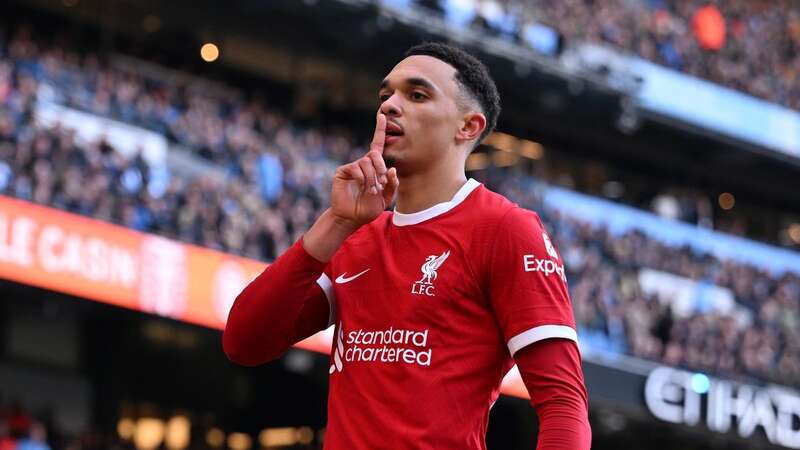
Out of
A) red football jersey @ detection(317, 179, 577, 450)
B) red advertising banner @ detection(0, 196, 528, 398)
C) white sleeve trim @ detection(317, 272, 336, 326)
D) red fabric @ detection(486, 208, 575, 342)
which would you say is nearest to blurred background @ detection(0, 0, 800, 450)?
red advertising banner @ detection(0, 196, 528, 398)

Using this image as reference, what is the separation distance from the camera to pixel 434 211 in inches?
146

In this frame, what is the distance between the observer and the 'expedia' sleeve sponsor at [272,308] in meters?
3.58

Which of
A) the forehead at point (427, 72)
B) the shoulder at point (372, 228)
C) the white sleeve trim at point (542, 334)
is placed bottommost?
the white sleeve trim at point (542, 334)

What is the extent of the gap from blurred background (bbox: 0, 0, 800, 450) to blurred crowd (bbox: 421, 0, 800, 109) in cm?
7

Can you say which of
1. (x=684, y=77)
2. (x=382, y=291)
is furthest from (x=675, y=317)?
(x=382, y=291)

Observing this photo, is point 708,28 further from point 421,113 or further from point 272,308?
point 272,308

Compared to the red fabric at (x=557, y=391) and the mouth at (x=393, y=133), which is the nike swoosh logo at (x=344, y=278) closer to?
the mouth at (x=393, y=133)

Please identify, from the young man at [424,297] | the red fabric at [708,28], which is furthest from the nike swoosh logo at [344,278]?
the red fabric at [708,28]

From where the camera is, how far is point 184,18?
77.4ft

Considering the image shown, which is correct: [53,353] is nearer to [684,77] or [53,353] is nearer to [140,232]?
[140,232]

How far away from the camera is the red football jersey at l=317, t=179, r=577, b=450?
3.45 meters

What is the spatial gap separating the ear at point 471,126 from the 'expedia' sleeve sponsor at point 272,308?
51 centimetres

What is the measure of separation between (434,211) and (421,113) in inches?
9.5

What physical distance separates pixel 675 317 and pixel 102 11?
→ 9.55 m
